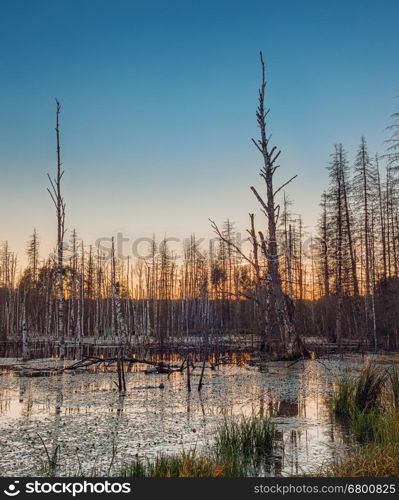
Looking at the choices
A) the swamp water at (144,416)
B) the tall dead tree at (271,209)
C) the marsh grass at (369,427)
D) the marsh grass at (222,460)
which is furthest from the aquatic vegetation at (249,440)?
the tall dead tree at (271,209)

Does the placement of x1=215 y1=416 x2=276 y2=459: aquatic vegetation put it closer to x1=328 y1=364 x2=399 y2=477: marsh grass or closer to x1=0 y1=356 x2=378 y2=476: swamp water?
x1=0 y1=356 x2=378 y2=476: swamp water

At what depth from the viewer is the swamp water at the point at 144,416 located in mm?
6223

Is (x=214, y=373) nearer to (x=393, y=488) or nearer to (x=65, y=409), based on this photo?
(x=65, y=409)

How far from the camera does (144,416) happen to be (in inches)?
347

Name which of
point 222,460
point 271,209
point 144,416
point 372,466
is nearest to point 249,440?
point 222,460

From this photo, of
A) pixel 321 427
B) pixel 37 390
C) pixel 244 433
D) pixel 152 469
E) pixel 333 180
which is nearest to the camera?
pixel 152 469

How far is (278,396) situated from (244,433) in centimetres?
466

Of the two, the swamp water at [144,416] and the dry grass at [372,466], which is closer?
the dry grass at [372,466]

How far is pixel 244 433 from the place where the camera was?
6539 mm

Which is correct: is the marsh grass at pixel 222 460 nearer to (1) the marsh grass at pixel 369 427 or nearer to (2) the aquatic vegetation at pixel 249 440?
(2) the aquatic vegetation at pixel 249 440

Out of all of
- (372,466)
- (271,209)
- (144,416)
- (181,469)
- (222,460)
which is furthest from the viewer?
(271,209)

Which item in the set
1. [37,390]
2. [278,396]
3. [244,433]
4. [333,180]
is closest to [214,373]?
[278,396]

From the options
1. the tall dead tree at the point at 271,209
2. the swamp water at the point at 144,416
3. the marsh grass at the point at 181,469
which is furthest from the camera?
the tall dead tree at the point at 271,209

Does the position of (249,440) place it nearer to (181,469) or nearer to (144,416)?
(181,469)
